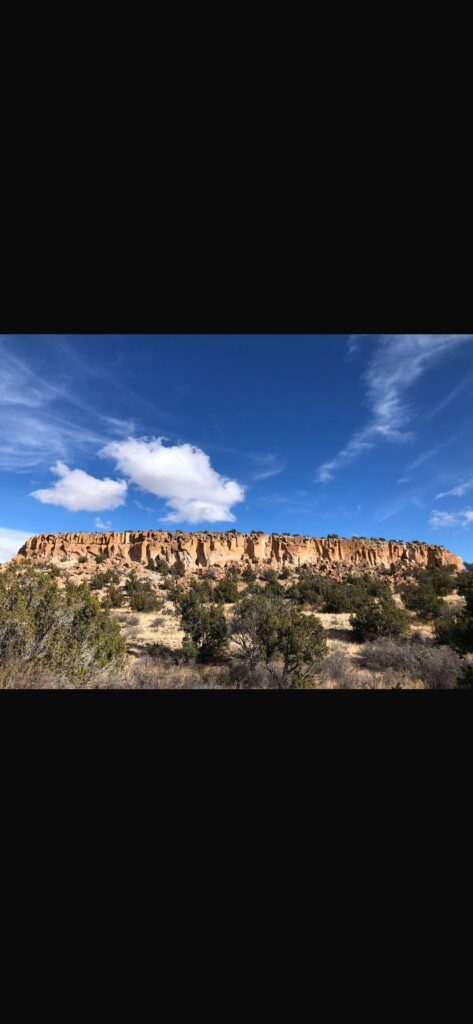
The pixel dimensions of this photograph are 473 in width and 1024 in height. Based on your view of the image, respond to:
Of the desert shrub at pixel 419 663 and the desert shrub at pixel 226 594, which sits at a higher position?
the desert shrub at pixel 226 594

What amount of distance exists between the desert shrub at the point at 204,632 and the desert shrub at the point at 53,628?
2.54m

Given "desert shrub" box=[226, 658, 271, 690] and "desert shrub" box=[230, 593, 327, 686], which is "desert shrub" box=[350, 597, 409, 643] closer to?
"desert shrub" box=[230, 593, 327, 686]

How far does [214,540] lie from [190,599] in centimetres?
3181

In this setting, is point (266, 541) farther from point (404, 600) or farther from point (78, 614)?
point (78, 614)

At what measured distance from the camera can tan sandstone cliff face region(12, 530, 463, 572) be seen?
3966cm

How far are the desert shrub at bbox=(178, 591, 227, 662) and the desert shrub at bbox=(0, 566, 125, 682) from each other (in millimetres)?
2539

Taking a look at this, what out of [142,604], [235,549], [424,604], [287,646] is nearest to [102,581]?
[142,604]

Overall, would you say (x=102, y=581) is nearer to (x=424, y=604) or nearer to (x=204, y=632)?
(x=204, y=632)

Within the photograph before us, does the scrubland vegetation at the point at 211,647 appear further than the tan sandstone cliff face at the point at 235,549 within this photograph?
No

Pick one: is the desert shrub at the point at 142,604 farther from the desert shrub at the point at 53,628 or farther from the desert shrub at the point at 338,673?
the desert shrub at the point at 338,673

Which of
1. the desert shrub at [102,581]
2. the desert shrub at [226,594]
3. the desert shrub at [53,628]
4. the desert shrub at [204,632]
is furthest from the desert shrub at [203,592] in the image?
the desert shrub at [102,581]

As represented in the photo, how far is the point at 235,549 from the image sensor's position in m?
41.8

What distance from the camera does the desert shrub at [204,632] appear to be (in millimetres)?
8078

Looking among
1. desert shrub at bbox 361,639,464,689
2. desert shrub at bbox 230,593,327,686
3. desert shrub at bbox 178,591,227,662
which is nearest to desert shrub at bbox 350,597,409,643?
desert shrub at bbox 361,639,464,689
